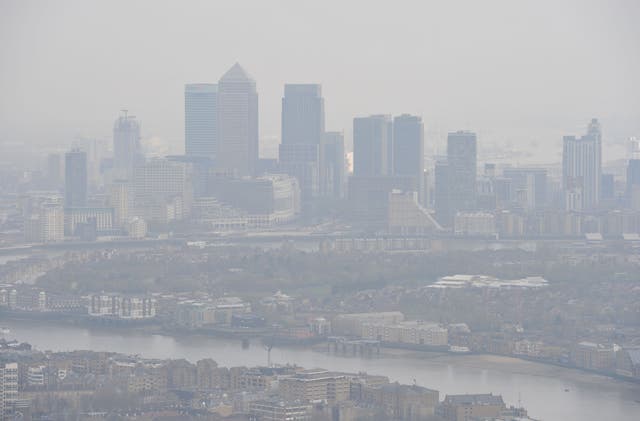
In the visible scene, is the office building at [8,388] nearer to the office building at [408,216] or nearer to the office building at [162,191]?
the office building at [408,216]

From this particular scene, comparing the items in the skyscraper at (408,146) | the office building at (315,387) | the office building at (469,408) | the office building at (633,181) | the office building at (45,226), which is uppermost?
the skyscraper at (408,146)

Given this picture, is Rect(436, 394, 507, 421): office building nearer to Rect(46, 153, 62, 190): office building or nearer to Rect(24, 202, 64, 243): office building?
Rect(24, 202, 64, 243): office building

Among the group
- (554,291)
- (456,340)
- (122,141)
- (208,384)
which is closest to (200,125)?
(122,141)

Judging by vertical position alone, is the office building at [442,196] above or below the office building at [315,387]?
above

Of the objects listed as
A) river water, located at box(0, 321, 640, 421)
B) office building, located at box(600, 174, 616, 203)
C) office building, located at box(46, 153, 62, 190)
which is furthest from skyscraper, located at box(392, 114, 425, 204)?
river water, located at box(0, 321, 640, 421)

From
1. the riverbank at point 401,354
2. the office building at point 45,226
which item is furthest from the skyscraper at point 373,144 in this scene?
the riverbank at point 401,354

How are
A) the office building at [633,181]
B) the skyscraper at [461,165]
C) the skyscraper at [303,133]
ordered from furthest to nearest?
1. the skyscraper at [303,133]
2. the office building at [633,181]
3. the skyscraper at [461,165]

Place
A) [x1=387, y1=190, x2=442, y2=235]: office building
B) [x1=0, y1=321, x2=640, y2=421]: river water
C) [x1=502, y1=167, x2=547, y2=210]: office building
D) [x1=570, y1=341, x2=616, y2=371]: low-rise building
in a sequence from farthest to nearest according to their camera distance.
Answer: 1. [x1=502, y1=167, x2=547, y2=210]: office building
2. [x1=387, y1=190, x2=442, y2=235]: office building
3. [x1=570, y1=341, x2=616, y2=371]: low-rise building
4. [x1=0, y1=321, x2=640, y2=421]: river water
